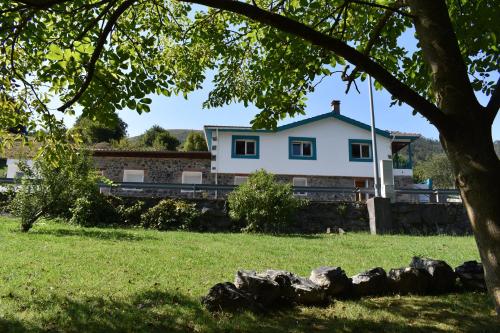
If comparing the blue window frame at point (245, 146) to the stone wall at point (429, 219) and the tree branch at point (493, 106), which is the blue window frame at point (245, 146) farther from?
the tree branch at point (493, 106)

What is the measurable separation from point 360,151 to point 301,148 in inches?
163

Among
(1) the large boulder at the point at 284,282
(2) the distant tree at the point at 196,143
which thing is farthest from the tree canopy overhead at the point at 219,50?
(2) the distant tree at the point at 196,143

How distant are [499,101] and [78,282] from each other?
5851mm

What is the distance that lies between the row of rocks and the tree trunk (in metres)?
3.02

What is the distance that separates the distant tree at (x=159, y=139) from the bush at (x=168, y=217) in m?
26.1

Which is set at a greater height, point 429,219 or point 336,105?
point 336,105

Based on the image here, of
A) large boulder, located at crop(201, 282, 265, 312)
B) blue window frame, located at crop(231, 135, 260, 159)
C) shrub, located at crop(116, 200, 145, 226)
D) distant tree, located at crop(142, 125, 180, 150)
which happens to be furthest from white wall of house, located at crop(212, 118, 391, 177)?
large boulder, located at crop(201, 282, 265, 312)

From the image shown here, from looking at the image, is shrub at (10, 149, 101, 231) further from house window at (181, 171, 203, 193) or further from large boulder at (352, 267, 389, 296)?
house window at (181, 171, 203, 193)

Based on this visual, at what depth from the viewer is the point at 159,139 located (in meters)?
44.4

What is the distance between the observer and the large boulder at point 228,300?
525cm

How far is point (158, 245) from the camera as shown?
34.3 feet

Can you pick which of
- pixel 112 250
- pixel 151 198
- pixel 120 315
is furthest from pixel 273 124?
pixel 151 198

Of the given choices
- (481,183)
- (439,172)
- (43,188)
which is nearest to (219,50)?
(481,183)

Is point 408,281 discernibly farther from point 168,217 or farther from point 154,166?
point 154,166
